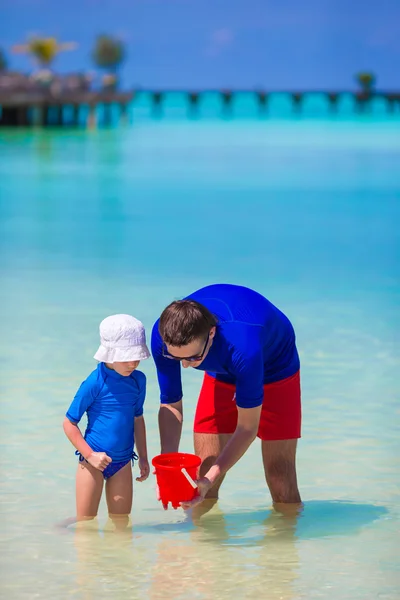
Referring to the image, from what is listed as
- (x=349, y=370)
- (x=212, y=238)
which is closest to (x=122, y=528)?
(x=349, y=370)

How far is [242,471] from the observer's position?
245 inches

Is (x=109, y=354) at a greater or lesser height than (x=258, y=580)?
greater

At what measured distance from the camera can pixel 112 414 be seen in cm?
470

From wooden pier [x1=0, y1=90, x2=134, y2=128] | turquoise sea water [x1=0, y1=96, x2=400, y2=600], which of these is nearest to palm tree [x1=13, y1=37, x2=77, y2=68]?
wooden pier [x1=0, y1=90, x2=134, y2=128]

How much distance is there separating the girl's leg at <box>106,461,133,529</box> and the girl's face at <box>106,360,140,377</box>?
0.45 meters

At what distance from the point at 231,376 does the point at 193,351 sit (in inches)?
26.6

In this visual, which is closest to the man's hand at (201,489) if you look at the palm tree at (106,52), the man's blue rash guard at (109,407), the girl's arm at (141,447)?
the girl's arm at (141,447)

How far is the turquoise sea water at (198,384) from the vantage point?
4.86 m

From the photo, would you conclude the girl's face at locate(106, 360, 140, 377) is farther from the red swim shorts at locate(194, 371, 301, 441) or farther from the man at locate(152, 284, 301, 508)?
the red swim shorts at locate(194, 371, 301, 441)

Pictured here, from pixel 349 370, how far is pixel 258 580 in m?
3.83

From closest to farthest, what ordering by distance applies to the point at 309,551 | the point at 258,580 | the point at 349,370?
1. the point at 258,580
2. the point at 309,551
3. the point at 349,370

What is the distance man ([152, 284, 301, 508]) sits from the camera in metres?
4.28

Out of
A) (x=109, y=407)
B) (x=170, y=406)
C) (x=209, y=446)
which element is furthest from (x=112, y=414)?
(x=209, y=446)

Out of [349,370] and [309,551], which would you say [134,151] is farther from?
[309,551]
